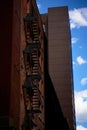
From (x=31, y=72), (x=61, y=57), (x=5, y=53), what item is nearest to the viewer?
(x=5, y=53)

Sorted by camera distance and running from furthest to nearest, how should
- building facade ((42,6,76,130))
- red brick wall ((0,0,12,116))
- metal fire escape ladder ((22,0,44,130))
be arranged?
building facade ((42,6,76,130)) → metal fire escape ladder ((22,0,44,130)) → red brick wall ((0,0,12,116))

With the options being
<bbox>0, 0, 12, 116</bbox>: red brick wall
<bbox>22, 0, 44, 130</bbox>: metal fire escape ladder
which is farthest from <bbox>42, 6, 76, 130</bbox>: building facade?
<bbox>0, 0, 12, 116</bbox>: red brick wall

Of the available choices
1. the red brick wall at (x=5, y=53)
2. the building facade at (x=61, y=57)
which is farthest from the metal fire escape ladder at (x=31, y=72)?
the building facade at (x=61, y=57)

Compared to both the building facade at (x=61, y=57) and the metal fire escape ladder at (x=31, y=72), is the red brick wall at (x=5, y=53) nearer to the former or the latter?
the metal fire escape ladder at (x=31, y=72)

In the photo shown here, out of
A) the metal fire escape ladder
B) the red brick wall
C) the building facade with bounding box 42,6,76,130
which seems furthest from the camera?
the building facade with bounding box 42,6,76,130

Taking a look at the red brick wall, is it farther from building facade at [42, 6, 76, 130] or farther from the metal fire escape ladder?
building facade at [42, 6, 76, 130]

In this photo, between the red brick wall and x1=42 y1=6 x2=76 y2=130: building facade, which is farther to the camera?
x1=42 y1=6 x2=76 y2=130: building facade

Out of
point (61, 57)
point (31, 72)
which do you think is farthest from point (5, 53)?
point (61, 57)

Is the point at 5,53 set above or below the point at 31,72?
above

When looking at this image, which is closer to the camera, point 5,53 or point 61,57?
point 5,53

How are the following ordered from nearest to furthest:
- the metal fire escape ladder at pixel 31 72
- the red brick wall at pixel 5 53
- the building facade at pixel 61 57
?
the red brick wall at pixel 5 53, the metal fire escape ladder at pixel 31 72, the building facade at pixel 61 57

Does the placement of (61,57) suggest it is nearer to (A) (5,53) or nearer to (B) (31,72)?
(B) (31,72)

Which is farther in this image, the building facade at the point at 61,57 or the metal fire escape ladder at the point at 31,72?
Answer: the building facade at the point at 61,57

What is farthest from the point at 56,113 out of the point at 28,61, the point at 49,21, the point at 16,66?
the point at 49,21
